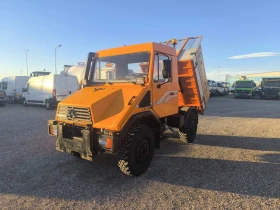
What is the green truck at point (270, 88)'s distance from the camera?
92.9 ft

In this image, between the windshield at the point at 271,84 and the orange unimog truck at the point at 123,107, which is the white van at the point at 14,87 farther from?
the windshield at the point at 271,84

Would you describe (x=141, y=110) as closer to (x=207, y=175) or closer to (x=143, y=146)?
(x=143, y=146)

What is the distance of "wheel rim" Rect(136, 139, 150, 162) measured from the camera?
4517 mm

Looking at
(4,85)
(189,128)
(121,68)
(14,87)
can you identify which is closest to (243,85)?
(189,128)

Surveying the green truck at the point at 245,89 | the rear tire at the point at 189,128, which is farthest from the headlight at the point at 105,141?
the green truck at the point at 245,89

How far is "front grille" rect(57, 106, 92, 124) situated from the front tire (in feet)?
2.65

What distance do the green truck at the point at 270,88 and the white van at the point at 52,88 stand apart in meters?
23.9

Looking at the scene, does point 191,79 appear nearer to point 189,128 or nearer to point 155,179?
point 189,128

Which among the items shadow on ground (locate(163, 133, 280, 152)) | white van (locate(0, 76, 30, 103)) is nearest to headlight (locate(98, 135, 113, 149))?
shadow on ground (locate(163, 133, 280, 152))

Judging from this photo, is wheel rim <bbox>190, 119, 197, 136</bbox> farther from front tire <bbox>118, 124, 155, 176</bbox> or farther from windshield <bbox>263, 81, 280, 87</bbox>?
windshield <bbox>263, 81, 280, 87</bbox>

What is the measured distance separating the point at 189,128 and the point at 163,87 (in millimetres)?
2236

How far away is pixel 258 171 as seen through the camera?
15.7 feet

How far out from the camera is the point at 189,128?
693 centimetres

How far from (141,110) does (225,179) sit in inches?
82.2
